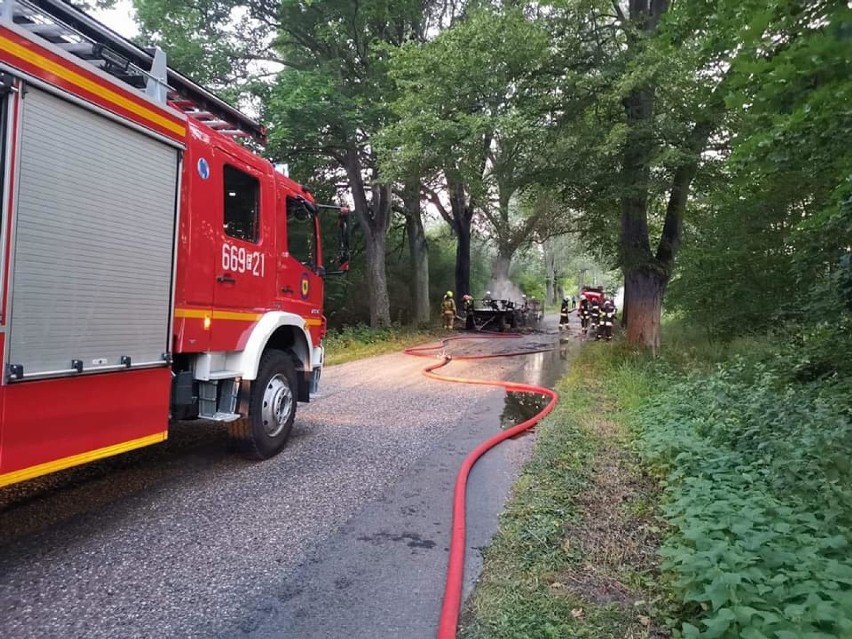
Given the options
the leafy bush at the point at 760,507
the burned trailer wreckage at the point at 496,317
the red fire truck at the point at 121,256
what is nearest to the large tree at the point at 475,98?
the red fire truck at the point at 121,256

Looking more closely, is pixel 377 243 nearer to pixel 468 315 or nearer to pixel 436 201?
pixel 468 315

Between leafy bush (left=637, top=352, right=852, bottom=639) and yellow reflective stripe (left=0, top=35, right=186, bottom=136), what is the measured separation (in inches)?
149

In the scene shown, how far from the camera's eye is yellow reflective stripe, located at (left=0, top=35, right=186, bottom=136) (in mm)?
2606

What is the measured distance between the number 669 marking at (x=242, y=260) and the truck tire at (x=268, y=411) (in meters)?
0.77

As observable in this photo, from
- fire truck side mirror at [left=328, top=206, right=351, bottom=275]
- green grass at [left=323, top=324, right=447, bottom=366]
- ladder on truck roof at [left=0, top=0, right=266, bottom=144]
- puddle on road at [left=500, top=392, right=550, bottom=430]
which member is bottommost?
puddle on road at [left=500, top=392, right=550, bottom=430]

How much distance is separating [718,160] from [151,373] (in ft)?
29.5

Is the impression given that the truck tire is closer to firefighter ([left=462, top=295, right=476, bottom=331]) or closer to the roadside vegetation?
the roadside vegetation

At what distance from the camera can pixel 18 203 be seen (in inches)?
105

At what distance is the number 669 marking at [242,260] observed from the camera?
4.36 meters

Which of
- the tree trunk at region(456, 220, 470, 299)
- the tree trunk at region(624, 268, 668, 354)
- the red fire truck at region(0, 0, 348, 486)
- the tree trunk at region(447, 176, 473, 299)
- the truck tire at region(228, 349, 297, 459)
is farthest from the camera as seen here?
the tree trunk at region(456, 220, 470, 299)

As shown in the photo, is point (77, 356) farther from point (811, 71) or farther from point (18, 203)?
point (811, 71)

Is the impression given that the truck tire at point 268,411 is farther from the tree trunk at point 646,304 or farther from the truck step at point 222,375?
the tree trunk at point 646,304

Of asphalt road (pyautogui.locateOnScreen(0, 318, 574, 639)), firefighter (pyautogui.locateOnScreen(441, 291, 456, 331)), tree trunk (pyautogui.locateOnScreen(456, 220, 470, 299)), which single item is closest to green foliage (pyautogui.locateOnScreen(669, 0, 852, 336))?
asphalt road (pyautogui.locateOnScreen(0, 318, 574, 639))

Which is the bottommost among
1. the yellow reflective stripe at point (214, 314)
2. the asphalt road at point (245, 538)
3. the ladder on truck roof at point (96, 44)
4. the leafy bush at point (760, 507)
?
the asphalt road at point (245, 538)
